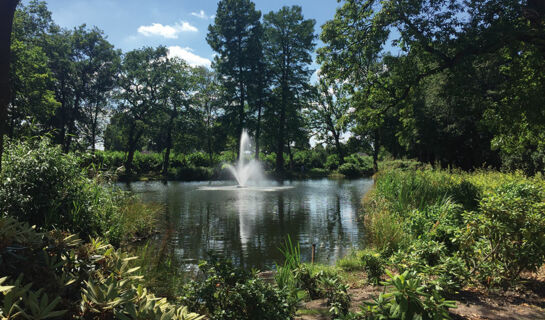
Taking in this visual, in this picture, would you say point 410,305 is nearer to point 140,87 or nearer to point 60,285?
point 60,285

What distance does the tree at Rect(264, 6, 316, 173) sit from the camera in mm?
Answer: 37938

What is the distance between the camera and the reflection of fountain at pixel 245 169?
30.2 metres

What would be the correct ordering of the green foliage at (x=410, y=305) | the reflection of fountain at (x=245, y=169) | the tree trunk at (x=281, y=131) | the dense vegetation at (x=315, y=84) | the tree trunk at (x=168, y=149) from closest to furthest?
1. the green foliage at (x=410, y=305)
2. the dense vegetation at (x=315, y=84)
3. the reflection of fountain at (x=245, y=169)
4. the tree trunk at (x=168, y=149)
5. the tree trunk at (x=281, y=131)

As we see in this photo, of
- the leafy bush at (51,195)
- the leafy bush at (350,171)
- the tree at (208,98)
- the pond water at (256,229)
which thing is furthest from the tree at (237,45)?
the leafy bush at (51,195)

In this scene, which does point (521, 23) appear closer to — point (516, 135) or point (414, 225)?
point (516, 135)

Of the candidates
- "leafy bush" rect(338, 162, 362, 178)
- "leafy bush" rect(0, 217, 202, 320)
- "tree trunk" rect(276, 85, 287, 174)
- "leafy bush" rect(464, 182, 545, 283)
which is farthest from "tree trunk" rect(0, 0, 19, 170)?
"leafy bush" rect(338, 162, 362, 178)

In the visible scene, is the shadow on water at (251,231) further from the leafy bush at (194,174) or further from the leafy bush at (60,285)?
the leafy bush at (194,174)

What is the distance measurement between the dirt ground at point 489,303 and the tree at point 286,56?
33529mm

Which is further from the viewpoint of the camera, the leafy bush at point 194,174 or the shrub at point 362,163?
the shrub at point 362,163

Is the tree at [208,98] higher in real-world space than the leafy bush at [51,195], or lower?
higher

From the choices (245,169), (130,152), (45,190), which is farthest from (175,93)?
(45,190)

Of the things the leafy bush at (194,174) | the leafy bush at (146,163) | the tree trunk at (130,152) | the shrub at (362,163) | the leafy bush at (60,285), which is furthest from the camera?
the shrub at (362,163)

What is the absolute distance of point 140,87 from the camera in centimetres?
3572

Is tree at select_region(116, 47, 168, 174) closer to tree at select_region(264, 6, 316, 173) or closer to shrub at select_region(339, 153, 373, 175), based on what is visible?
tree at select_region(264, 6, 316, 173)
